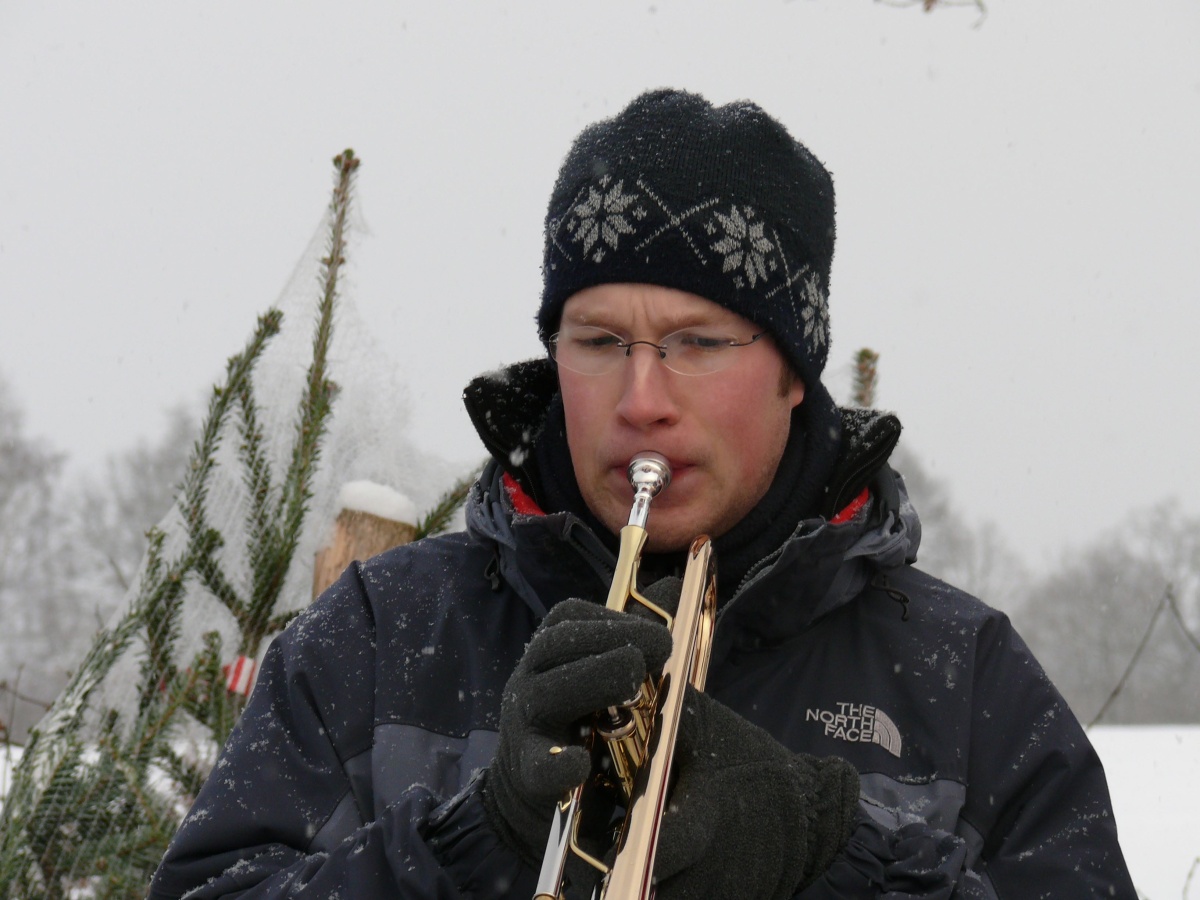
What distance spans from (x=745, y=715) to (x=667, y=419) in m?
0.50

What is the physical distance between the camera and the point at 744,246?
2.15 m

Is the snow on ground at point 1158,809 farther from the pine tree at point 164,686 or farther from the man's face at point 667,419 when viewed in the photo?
the pine tree at point 164,686

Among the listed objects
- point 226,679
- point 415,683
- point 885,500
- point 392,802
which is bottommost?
point 226,679

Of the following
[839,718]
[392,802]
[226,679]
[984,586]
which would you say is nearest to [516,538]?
[392,802]

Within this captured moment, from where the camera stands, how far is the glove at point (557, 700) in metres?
1.45

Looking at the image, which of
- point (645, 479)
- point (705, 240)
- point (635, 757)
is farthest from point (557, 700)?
point (705, 240)

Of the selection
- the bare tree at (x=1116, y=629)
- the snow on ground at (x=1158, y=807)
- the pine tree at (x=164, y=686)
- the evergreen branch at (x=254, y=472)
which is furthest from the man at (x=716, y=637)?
the bare tree at (x=1116, y=629)

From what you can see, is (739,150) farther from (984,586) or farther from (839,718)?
(984,586)

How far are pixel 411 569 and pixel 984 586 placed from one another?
71.4ft

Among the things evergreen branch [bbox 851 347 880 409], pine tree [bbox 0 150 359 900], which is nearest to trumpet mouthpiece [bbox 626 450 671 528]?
pine tree [bbox 0 150 359 900]

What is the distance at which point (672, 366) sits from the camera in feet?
6.85

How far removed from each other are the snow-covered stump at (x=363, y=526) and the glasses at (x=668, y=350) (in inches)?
50.3

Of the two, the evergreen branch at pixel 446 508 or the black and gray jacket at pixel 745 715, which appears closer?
the black and gray jacket at pixel 745 715

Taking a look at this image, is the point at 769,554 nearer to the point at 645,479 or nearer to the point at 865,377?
the point at 645,479
